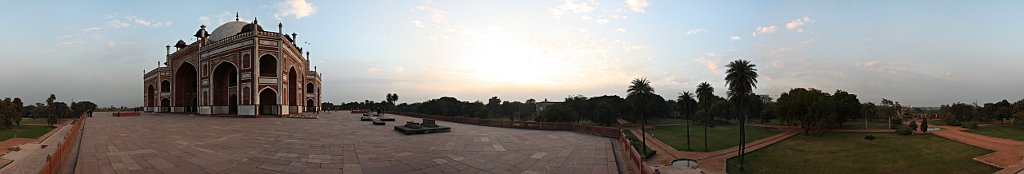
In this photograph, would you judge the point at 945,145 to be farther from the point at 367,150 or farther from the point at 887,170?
the point at 367,150

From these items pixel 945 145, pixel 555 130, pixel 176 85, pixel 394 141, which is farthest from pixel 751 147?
pixel 176 85

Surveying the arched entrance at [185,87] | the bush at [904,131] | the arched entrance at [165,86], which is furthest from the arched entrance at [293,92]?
the bush at [904,131]

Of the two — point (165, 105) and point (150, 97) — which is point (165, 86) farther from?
point (150, 97)

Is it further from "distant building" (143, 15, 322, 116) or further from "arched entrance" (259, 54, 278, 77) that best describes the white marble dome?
"arched entrance" (259, 54, 278, 77)

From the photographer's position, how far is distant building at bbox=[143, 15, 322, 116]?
37781 mm

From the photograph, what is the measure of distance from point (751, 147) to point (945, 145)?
44.8ft

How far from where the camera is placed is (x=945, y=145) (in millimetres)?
33531

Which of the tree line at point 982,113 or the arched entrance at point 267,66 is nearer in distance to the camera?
the arched entrance at point 267,66

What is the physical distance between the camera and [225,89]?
44406 mm

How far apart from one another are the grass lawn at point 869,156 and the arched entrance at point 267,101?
40106 mm

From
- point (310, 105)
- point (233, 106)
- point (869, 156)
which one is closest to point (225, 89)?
point (233, 106)

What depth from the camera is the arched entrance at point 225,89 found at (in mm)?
41688

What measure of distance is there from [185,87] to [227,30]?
35.5 ft

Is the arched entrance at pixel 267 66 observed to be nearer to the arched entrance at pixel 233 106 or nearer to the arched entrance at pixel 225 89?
the arched entrance at pixel 225 89
